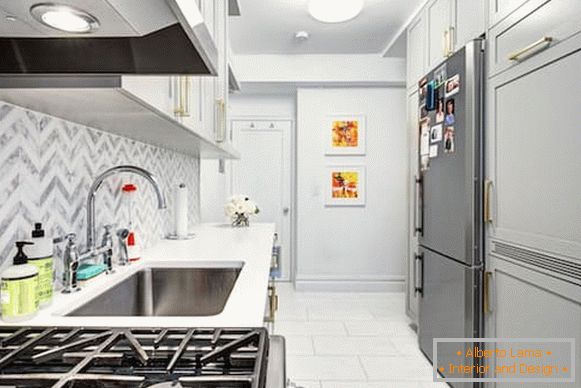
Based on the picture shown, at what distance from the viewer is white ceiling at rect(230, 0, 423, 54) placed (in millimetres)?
3119

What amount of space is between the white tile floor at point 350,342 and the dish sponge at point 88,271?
5.02 feet

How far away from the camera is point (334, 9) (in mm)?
2805

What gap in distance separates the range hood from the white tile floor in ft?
6.88

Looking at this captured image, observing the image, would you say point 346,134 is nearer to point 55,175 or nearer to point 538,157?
point 538,157

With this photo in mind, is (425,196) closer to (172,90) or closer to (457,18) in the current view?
(457,18)

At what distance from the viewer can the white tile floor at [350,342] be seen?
2465mm

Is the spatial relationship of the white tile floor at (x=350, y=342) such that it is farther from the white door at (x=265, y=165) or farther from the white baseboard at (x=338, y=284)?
the white door at (x=265, y=165)

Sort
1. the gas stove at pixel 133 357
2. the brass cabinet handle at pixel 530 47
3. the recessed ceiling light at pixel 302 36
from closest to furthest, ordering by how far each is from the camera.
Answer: the gas stove at pixel 133 357
the brass cabinet handle at pixel 530 47
the recessed ceiling light at pixel 302 36

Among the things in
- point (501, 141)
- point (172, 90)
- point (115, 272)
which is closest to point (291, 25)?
point (501, 141)

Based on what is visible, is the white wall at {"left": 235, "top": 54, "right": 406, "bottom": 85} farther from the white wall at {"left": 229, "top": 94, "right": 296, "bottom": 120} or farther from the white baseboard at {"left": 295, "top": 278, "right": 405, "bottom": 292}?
the white baseboard at {"left": 295, "top": 278, "right": 405, "bottom": 292}

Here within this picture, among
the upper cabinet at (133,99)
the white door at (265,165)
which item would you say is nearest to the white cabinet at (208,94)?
the upper cabinet at (133,99)

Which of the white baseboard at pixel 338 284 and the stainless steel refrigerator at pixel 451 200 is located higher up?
the stainless steel refrigerator at pixel 451 200

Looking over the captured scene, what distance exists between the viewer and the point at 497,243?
1.95 meters

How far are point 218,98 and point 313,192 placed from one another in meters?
2.52
